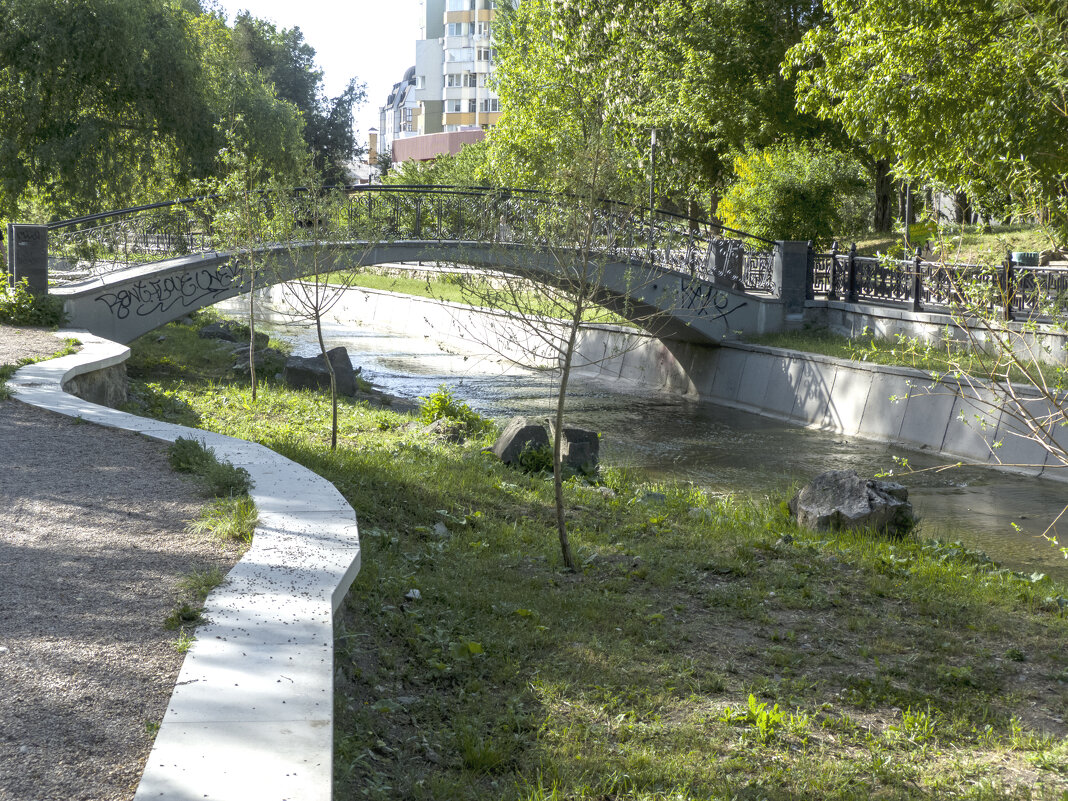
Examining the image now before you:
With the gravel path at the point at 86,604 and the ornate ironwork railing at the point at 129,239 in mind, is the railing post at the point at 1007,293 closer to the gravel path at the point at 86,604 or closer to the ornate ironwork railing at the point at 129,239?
the gravel path at the point at 86,604

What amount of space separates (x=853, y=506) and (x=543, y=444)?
12.2 feet

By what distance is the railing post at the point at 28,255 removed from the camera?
15.7 meters

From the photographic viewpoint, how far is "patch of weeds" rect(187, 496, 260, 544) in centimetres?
555

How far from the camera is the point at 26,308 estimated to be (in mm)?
15391

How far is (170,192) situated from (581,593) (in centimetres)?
2178

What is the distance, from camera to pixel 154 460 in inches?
291

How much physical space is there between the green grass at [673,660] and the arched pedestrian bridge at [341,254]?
10.7 feet

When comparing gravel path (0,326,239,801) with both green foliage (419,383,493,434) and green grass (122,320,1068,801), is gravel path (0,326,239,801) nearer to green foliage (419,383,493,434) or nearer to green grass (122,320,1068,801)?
green grass (122,320,1068,801)

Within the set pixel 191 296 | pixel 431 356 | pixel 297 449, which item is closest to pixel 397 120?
pixel 431 356

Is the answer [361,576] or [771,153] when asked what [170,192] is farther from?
[361,576]

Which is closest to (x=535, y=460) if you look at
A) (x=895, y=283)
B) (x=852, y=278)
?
(x=895, y=283)

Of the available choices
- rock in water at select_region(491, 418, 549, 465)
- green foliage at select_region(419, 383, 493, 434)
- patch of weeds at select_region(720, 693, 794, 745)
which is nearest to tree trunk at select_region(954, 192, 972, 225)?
rock in water at select_region(491, 418, 549, 465)

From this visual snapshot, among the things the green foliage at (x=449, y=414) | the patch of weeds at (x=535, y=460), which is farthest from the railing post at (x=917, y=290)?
the patch of weeds at (x=535, y=460)

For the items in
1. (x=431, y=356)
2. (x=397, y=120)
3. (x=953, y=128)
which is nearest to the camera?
(x=953, y=128)
